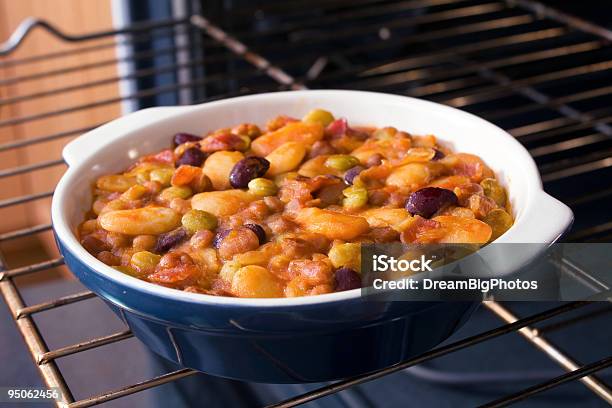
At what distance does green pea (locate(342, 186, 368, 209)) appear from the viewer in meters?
0.72

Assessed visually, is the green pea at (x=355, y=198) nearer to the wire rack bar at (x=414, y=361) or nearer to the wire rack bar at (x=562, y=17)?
the wire rack bar at (x=414, y=361)

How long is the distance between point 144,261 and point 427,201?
22 centimetres

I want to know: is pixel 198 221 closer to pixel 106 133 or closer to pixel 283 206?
pixel 283 206

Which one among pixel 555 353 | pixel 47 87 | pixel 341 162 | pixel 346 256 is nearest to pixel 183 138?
pixel 341 162

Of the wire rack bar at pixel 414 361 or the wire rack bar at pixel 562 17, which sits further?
the wire rack bar at pixel 562 17

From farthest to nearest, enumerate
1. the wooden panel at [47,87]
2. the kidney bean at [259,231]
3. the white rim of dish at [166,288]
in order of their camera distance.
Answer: the wooden panel at [47,87]
the kidney bean at [259,231]
the white rim of dish at [166,288]

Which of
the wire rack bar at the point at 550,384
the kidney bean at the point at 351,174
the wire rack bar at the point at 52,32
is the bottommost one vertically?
the wire rack bar at the point at 550,384

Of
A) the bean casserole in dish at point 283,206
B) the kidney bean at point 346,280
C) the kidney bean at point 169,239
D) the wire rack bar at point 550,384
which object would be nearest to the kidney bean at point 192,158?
the bean casserole in dish at point 283,206

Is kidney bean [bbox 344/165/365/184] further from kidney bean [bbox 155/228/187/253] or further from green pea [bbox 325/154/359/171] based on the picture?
kidney bean [bbox 155/228/187/253]

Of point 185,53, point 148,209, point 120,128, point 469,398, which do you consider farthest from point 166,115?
point 185,53

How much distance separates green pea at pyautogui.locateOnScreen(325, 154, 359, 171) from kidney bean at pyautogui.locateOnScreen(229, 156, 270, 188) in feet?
0.19

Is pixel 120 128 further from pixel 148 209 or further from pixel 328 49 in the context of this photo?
pixel 328 49

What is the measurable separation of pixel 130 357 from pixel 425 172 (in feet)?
1.35

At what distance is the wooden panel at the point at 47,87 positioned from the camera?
2.19 meters
